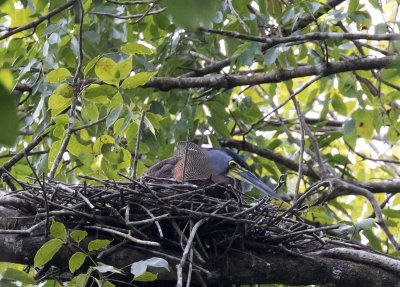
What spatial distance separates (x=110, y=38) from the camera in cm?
450

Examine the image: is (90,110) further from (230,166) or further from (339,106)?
(339,106)

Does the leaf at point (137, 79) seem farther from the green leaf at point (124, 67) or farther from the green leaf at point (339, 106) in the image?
the green leaf at point (339, 106)

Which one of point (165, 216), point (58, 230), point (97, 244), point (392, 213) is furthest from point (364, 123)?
point (58, 230)

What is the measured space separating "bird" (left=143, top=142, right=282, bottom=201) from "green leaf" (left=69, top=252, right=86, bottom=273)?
157cm

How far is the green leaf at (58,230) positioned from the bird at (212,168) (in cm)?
156

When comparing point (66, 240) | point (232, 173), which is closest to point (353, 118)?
point (232, 173)

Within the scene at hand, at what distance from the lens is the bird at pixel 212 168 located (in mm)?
3953

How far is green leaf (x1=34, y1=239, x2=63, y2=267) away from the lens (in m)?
2.31

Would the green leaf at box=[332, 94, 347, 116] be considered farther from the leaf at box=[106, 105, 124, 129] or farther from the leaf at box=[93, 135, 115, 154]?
the leaf at box=[106, 105, 124, 129]

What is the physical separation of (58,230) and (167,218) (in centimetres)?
60

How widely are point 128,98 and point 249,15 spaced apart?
3.46ft

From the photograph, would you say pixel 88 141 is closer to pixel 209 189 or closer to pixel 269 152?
pixel 209 189

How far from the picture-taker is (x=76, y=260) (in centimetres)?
239

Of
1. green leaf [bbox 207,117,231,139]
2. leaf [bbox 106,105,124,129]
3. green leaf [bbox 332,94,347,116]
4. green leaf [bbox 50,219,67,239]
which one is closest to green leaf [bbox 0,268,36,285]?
green leaf [bbox 50,219,67,239]
